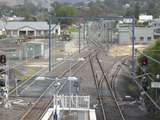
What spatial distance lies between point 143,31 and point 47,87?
30.4m

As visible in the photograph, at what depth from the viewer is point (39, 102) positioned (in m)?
19.9

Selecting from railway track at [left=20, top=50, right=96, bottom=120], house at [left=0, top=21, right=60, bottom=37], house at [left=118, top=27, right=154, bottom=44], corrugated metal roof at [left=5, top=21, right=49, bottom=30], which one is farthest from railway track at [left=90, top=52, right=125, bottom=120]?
house at [left=0, top=21, right=60, bottom=37]

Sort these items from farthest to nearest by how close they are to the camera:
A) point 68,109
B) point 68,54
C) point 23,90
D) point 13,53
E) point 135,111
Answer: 1. point 68,54
2. point 13,53
3. point 23,90
4. point 135,111
5. point 68,109

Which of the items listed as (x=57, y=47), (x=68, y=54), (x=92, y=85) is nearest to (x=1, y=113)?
(x=92, y=85)

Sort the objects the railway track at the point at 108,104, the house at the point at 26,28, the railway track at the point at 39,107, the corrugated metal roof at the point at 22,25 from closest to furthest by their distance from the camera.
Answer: the railway track at the point at 39,107 < the railway track at the point at 108,104 < the corrugated metal roof at the point at 22,25 < the house at the point at 26,28

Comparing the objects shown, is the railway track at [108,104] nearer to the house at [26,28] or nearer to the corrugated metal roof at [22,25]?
the corrugated metal roof at [22,25]

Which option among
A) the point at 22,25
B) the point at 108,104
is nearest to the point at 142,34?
the point at 22,25

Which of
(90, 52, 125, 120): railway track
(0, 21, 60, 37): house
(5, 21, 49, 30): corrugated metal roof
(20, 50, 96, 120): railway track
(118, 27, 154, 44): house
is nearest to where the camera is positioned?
(20, 50, 96, 120): railway track

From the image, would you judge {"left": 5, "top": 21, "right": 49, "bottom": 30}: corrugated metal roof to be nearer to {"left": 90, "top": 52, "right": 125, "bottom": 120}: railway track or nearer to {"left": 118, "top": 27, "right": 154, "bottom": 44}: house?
{"left": 118, "top": 27, "right": 154, "bottom": 44}: house

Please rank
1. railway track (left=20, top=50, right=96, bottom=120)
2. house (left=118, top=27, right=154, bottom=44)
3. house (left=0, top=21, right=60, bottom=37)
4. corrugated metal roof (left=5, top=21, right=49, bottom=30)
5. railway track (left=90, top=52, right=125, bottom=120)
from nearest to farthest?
railway track (left=20, top=50, right=96, bottom=120) → railway track (left=90, top=52, right=125, bottom=120) → house (left=118, top=27, right=154, bottom=44) → corrugated metal roof (left=5, top=21, right=49, bottom=30) → house (left=0, top=21, right=60, bottom=37)

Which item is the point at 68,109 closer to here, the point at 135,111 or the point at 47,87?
the point at 135,111

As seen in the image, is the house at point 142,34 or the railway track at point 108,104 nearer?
the railway track at point 108,104

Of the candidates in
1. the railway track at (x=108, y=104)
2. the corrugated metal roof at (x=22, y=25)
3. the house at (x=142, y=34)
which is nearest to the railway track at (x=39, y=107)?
the railway track at (x=108, y=104)

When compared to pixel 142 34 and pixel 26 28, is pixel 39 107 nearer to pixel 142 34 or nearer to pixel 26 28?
pixel 142 34
